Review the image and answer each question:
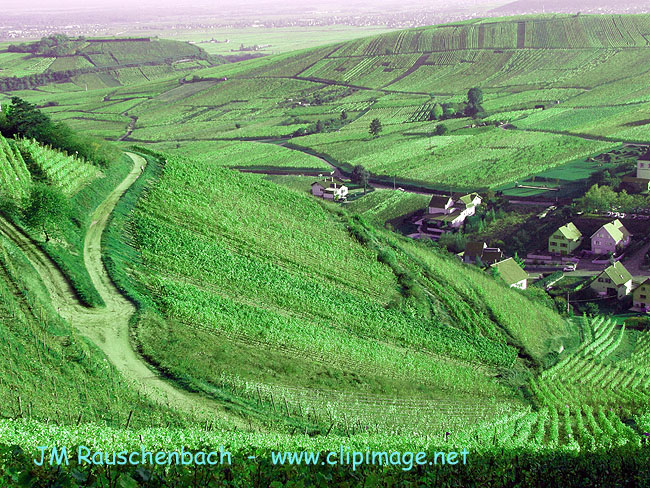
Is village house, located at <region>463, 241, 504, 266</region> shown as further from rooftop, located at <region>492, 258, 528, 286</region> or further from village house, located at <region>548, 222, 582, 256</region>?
village house, located at <region>548, 222, 582, 256</region>

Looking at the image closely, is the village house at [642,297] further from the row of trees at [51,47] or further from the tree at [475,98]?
the row of trees at [51,47]

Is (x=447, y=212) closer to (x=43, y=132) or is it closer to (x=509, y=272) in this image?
(x=509, y=272)

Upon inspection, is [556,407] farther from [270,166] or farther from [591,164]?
[270,166]

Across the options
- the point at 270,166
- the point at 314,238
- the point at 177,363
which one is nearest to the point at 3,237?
the point at 177,363

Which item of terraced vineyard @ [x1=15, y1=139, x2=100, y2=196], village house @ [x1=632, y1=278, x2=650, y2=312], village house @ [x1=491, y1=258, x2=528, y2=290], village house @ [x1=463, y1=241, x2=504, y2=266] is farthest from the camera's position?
village house @ [x1=463, y1=241, x2=504, y2=266]

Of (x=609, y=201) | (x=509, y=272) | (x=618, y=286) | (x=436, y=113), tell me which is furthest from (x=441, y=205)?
(x=436, y=113)

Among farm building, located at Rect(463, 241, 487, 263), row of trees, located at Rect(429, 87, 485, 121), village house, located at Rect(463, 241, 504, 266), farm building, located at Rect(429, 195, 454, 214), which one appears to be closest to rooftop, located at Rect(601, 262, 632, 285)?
village house, located at Rect(463, 241, 504, 266)

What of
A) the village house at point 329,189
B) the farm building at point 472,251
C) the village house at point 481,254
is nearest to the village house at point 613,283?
the village house at point 481,254
